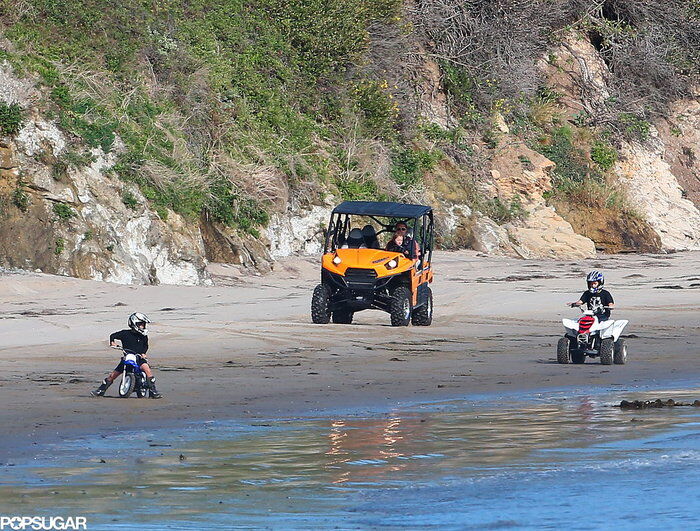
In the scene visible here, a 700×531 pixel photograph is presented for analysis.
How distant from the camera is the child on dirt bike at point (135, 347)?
11.5 meters

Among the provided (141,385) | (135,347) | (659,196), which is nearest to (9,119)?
(135,347)

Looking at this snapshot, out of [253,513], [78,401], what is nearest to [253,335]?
[78,401]

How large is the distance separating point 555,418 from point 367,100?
71.0 ft

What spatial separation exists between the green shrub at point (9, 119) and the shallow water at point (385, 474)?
1235 cm

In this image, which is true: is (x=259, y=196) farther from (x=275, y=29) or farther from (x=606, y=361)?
(x=606, y=361)

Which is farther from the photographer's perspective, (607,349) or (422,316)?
(422,316)

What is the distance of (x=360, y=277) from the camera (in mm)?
18078

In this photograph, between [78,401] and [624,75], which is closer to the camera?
[78,401]

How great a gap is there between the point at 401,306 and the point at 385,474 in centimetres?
937

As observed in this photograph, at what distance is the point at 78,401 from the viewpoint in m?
11.3

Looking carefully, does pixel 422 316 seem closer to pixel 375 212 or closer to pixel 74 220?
pixel 375 212

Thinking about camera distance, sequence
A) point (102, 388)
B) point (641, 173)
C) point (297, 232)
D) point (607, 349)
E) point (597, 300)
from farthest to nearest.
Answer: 1. point (641, 173)
2. point (297, 232)
3. point (597, 300)
4. point (607, 349)
5. point (102, 388)

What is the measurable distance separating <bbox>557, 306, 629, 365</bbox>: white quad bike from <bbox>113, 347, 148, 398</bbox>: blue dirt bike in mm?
5386

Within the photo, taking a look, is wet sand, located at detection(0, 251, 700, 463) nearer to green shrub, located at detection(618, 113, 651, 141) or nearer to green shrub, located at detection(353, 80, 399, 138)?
green shrub, located at detection(353, 80, 399, 138)
